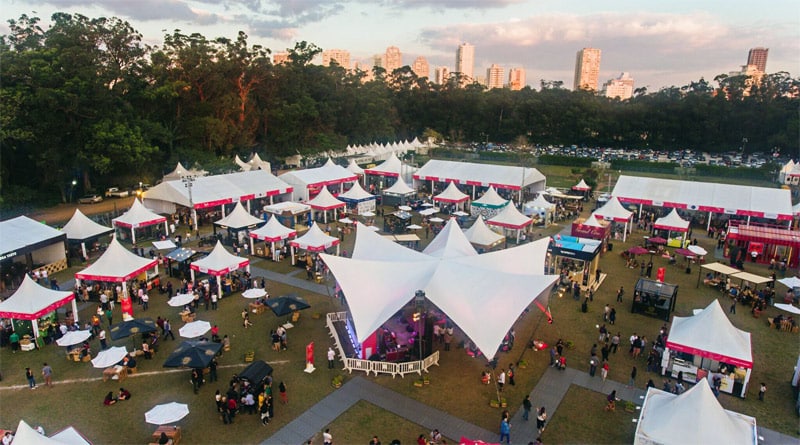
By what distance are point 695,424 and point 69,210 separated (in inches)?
1618

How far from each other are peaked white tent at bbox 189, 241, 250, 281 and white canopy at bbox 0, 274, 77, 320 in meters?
4.89

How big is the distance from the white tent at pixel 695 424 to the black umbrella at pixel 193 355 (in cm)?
1115

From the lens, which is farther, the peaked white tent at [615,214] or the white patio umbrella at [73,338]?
the peaked white tent at [615,214]

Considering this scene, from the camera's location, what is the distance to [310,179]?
37.7m

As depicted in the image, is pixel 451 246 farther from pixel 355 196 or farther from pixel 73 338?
pixel 355 196

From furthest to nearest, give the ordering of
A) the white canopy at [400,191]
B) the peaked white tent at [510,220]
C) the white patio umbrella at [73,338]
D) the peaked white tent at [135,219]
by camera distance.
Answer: the white canopy at [400,191] → the peaked white tent at [510,220] → the peaked white tent at [135,219] → the white patio umbrella at [73,338]

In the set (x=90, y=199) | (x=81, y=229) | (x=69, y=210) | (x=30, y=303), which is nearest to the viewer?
(x=30, y=303)

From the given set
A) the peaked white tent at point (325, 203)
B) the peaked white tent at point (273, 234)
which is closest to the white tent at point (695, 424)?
the peaked white tent at point (273, 234)

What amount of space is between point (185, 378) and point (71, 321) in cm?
624

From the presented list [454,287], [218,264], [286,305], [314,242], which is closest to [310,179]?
[314,242]

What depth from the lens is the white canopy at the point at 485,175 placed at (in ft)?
124

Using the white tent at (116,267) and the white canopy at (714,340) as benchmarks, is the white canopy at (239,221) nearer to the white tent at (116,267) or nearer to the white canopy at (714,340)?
the white tent at (116,267)

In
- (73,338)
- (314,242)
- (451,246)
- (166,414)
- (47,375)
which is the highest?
(451,246)

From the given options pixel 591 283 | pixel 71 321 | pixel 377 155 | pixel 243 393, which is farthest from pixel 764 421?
pixel 377 155
